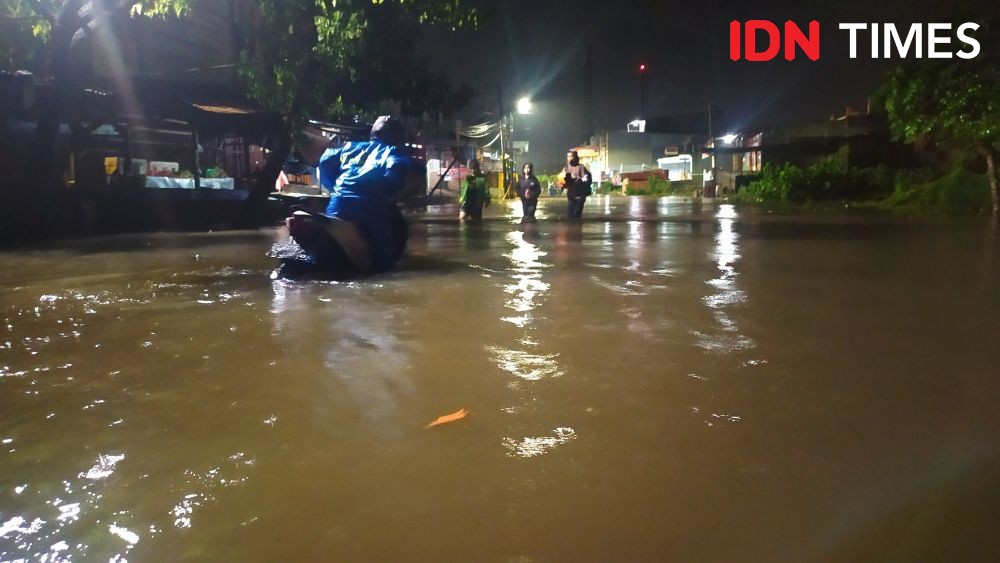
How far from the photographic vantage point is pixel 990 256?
355 inches

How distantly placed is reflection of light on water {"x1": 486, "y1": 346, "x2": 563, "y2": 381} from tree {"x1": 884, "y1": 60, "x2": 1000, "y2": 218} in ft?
A: 51.0

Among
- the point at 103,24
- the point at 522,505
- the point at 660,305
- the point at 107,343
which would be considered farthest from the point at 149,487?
the point at 103,24

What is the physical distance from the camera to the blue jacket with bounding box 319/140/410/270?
833 centimetres

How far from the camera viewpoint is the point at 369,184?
8.36 metres

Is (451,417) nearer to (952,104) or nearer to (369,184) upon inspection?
(369,184)

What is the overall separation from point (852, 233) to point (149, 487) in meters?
12.8

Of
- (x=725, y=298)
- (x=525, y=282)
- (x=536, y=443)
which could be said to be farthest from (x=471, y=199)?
(x=536, y=443)

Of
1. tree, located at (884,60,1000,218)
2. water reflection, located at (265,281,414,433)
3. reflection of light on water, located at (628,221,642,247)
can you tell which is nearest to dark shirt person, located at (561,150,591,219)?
reflection of light on water, located at (628,221,642,247)

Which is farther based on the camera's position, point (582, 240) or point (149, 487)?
point (582, 240)

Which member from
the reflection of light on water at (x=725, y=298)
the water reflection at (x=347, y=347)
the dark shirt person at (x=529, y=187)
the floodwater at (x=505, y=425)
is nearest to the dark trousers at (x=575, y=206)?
the dark shirt person at (x=529, y=187)

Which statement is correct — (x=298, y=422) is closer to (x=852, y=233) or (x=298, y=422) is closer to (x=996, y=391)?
(x=996, y=391)

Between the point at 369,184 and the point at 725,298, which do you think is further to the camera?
the point at 369,184

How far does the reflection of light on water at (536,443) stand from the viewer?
2906mm

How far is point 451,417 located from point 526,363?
1.00 metres
